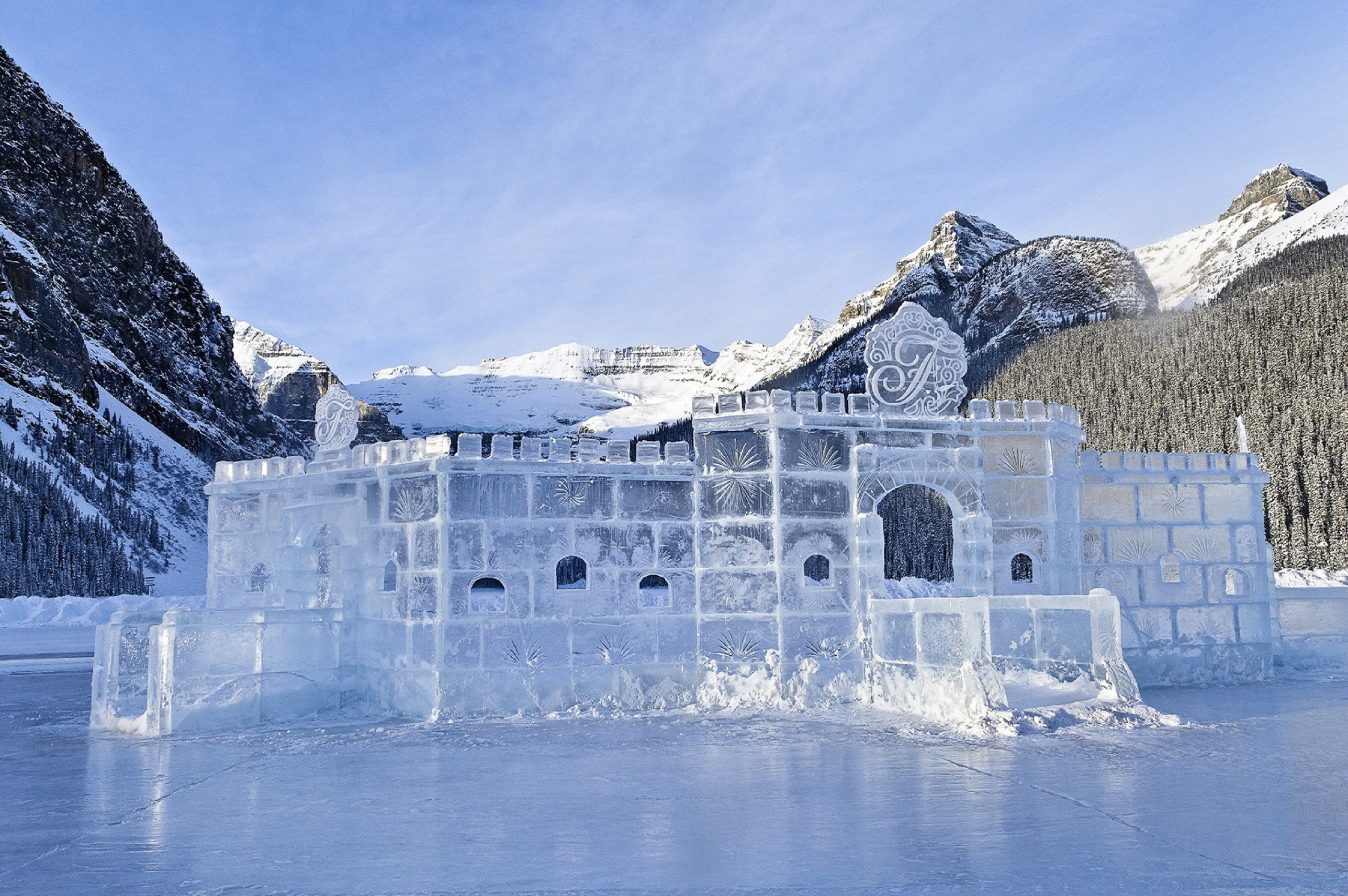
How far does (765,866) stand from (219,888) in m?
3.98

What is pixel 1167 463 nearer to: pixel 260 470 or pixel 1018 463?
pixel 1018 463

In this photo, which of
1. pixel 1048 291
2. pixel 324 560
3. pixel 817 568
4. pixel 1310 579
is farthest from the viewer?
pixel 1048 291

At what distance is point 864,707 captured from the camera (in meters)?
17.4

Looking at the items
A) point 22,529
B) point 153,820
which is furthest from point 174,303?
point 153,820

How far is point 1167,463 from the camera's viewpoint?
21.2 m

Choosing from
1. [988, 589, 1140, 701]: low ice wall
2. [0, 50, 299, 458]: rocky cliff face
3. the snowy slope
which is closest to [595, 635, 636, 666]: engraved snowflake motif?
[988, 589, 1140, 701]: low ice wall

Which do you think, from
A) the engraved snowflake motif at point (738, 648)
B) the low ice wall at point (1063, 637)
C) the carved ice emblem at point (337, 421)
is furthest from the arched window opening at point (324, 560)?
the low ice wall at point (1063, 637)

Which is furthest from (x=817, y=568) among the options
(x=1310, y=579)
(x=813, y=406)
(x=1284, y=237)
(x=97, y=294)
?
(x=1284, y=237)

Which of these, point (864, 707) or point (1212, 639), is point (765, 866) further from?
point (1212, 639)

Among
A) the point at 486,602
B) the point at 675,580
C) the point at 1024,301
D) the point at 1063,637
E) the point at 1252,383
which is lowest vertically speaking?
the point at 1063,637

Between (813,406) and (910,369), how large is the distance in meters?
1.93

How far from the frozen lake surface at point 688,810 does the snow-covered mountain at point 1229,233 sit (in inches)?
6387

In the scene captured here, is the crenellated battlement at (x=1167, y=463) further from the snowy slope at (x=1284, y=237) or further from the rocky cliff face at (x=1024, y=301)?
the rocky cliff face at (x=1024, y=301)

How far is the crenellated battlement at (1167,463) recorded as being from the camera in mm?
20875
